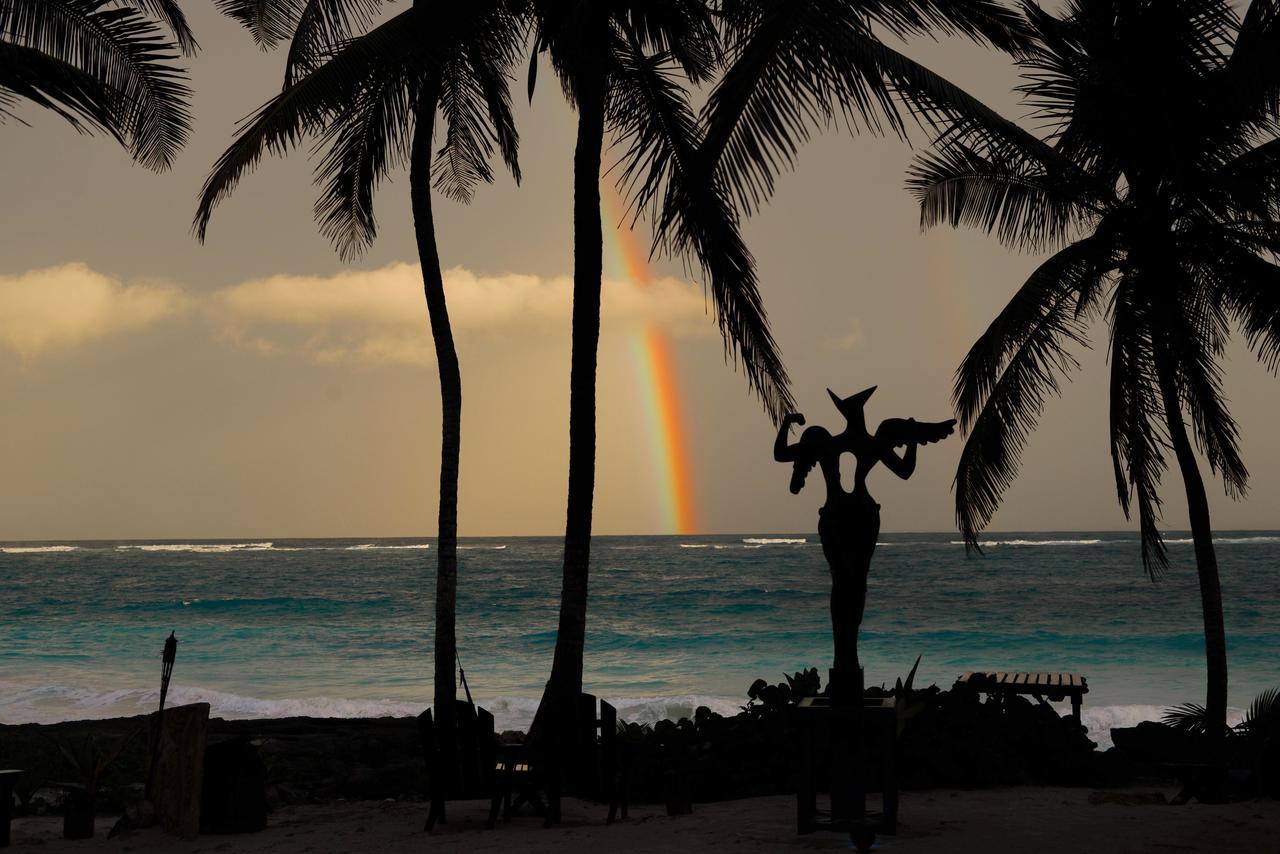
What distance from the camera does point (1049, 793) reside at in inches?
359

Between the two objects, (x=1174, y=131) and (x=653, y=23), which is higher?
(x=653, y=23)

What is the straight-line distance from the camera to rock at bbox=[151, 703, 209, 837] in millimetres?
8055

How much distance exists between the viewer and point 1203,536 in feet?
39.6

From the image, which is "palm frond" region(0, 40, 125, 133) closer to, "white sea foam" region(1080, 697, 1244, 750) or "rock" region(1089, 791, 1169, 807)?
"rock" region(1089, 791, 1169, 807)

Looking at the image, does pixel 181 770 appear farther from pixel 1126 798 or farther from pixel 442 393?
pixel 1126 798

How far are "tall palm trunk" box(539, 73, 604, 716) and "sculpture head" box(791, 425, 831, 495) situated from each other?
3253mm

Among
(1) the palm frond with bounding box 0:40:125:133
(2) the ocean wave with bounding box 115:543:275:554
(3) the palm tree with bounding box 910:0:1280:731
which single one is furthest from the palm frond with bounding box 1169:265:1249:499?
(2) the ocean wave with bounding box 115:543:275:554

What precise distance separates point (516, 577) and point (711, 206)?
60350 millimetres

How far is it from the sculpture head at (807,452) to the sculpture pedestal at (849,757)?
1.47 meters

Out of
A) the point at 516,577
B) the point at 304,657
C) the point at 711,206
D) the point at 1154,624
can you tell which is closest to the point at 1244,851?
the point at 711,206

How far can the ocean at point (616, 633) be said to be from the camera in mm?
23188

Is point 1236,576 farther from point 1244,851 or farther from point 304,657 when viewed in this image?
point 1244,851

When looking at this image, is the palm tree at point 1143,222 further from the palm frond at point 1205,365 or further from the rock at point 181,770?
the rock at point 181,770

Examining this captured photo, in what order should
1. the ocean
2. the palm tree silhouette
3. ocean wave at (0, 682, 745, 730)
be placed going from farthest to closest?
the ocean, ocean wave at (0, 682, 745, 730), the palm tree silhouette
